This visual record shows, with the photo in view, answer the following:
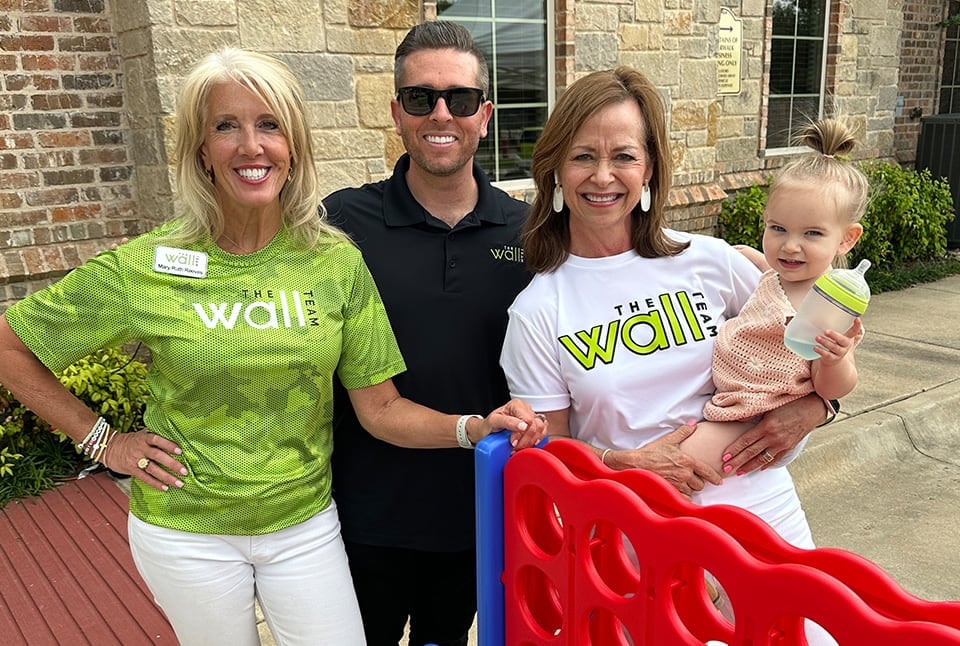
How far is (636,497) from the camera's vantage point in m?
1.40

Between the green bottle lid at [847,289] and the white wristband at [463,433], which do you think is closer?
the green bottle lid at [847,289]

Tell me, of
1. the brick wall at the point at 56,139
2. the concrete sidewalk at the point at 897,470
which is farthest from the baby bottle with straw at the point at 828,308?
the brick wall at the point at 56,139

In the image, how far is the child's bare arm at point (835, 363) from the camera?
1506 millimetres

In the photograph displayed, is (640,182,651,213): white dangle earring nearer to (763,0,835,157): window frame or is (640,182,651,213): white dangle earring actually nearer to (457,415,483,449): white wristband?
(457,415,483,449): white wristband

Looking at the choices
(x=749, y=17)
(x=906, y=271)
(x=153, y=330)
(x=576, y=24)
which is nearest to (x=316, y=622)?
(x=153, y=330)

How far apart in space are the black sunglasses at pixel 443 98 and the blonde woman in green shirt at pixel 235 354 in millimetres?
342

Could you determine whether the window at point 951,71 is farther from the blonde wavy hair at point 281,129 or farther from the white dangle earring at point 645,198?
the blonde wavy hair at point 281,129

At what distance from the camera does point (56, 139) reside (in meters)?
4.38

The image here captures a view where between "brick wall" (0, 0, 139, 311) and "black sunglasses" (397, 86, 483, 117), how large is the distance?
317 cm

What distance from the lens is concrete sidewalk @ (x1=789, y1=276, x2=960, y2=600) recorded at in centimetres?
357

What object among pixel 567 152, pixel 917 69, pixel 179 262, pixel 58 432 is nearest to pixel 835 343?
pixel 567 152

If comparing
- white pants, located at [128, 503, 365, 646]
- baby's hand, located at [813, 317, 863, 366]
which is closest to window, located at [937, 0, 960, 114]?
baby's hand, located at [813, 317, 863, 366]

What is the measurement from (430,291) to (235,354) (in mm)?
525

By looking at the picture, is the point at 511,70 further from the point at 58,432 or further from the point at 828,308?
the point at 828,308
